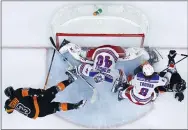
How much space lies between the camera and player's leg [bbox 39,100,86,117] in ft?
10.3

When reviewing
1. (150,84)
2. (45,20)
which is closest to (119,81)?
(150,84)

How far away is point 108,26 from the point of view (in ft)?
11.6

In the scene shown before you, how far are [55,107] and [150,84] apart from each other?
2.66 ft

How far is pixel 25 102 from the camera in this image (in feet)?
9.95

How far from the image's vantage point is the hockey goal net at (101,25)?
3.49 meters

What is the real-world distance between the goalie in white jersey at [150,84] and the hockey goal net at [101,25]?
0.41 meters

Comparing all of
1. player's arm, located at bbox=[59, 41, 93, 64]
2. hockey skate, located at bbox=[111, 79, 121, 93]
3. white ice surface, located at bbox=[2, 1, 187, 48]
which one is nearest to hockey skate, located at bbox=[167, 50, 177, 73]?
white ice surface, located at bbox=[2, 1, 187, 48]

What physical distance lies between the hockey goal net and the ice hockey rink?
9 centimetres

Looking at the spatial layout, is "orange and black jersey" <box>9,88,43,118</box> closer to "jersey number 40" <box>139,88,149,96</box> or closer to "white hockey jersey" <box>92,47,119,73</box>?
"white hockey jersey" <box>92,47,119,73</box>

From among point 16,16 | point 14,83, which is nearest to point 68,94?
point 14,83

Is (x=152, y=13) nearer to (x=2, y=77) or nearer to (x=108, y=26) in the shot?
(x=108, y=26)

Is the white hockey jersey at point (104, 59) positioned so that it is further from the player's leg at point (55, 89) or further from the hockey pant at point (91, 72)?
the player's leg at point (55, 89)

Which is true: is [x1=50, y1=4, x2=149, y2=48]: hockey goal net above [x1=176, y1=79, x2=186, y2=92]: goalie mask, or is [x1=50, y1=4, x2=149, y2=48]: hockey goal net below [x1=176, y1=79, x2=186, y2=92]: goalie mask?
above

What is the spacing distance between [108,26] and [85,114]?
82 cm
